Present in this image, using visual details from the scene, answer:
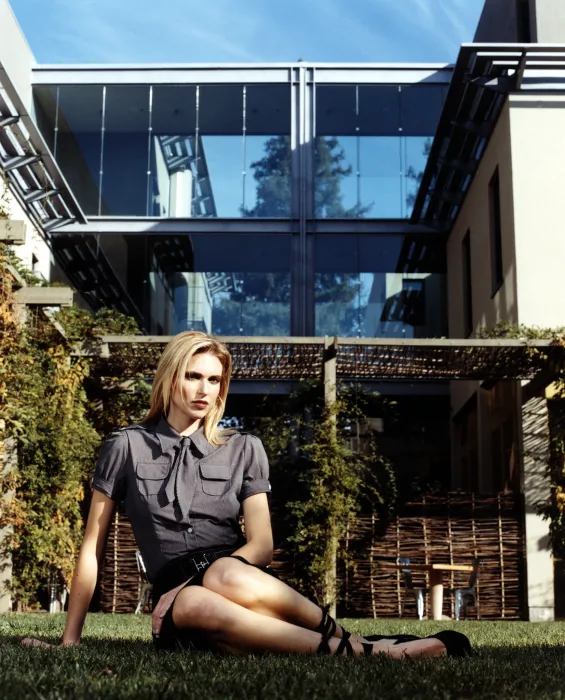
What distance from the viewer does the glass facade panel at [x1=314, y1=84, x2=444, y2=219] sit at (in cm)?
2014

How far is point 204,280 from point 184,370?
1649 centimetres

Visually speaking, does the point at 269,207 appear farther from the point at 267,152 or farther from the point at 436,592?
the point at 436,592

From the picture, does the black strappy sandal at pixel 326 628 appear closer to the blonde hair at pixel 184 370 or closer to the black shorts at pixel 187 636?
the black shorts at pixel 187 636

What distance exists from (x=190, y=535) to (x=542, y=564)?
31.7ft

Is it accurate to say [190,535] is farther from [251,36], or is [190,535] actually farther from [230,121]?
[251,36]

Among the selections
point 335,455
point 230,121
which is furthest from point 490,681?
point 230,121

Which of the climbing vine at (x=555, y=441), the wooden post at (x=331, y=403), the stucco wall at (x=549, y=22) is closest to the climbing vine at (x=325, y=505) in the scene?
the wooden post at (x=331, y=403)

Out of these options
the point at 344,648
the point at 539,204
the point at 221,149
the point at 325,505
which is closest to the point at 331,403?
the point at 325,505

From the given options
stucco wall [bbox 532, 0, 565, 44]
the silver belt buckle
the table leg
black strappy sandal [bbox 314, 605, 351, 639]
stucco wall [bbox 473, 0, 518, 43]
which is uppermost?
stucco wall [bbox 473, 0, 518, 43]

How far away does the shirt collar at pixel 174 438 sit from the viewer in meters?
3.47

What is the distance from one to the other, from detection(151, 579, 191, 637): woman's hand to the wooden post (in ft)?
26.4

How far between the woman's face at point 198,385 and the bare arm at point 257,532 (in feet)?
1.16

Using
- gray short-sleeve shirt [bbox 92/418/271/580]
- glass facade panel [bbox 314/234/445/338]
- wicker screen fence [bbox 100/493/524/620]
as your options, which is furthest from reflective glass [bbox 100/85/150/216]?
gray short-sleeve shirt [bbox 92/418/271/580]

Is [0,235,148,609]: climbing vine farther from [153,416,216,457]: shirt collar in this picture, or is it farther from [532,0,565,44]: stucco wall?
[532,0,565,44]: stucco wall
